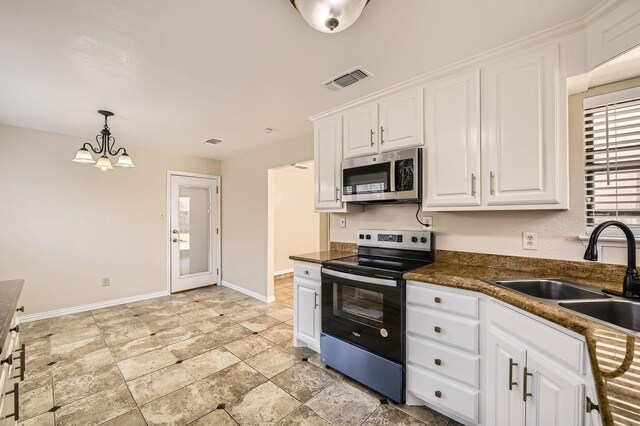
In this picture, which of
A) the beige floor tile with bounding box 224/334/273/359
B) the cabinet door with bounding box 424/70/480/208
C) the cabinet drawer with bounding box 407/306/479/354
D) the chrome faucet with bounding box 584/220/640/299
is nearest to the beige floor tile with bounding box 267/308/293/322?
the beige floor tile with bounding box 224/334/273/359

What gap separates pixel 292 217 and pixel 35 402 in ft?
15.1

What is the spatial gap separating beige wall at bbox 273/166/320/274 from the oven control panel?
336 centimetres

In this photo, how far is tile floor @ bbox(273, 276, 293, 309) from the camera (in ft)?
14.1

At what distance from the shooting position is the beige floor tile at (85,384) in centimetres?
203

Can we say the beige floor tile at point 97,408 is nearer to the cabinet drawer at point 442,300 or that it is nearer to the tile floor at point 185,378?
the tile floor at point 185,378

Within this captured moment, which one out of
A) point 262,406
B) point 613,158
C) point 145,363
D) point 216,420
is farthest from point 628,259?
point 145,363

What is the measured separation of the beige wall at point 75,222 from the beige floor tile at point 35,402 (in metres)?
2.04

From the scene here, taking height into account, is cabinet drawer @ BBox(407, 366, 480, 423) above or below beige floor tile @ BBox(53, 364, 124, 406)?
above

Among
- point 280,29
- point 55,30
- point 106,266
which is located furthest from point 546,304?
point 106,266

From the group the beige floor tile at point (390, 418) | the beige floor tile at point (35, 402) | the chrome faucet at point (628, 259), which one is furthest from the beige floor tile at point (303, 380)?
the chrome faucet at point (628, 259)

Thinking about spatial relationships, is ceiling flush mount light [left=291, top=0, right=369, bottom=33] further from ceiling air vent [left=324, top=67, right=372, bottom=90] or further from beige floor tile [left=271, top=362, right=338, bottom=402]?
beige floor tile [left=271, top=362, right=338, bottom=402]

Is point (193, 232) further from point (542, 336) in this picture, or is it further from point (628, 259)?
point (628, 259)

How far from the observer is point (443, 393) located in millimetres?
1727

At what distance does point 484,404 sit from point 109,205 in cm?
496
